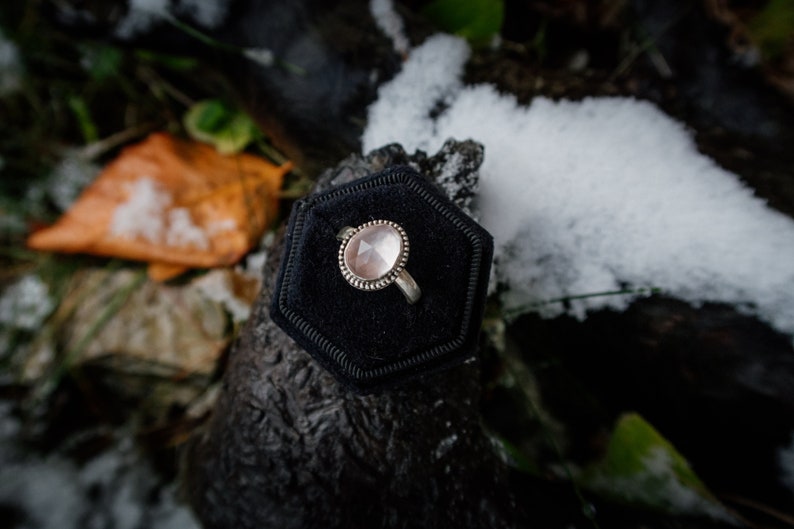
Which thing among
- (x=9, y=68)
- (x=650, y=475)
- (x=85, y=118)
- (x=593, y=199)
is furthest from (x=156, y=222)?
(x=650, y=475)

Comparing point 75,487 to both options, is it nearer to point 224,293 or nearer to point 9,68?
point 224,293

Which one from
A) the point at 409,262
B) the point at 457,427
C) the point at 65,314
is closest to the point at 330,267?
the point at 409,262

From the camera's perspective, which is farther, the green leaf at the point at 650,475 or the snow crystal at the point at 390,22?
the snow crystal at the point at 390,22

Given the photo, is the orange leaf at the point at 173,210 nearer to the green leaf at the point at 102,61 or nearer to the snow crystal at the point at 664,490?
the green leaf at the point at 102,61

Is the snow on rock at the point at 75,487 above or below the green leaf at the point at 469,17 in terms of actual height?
below

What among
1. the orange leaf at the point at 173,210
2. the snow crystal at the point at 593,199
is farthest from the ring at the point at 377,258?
the orange leaf at the point at 173,210

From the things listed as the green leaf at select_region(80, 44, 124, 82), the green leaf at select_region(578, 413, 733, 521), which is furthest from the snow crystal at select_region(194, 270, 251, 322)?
the green leaf at select_region(578, 413, 733, 521)

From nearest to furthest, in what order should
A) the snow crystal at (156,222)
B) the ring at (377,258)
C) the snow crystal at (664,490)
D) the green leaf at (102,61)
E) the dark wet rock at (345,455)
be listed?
the ring at (377,258) → the dark wet rock at (345,455) → the snow crystal at (664,490) → the snow crystal at (156,222) → the green leaf at (102,61)
